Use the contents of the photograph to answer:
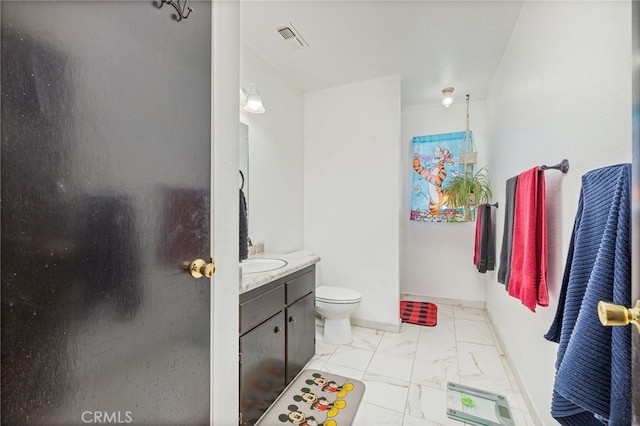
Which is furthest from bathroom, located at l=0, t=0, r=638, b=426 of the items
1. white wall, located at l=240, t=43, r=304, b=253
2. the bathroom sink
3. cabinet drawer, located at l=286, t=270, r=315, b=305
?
the bathroom sink

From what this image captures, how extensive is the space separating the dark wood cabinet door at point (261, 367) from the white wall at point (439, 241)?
2431 millimetres

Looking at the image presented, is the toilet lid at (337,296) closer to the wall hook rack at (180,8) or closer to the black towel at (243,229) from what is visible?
the black towel at (243,229)

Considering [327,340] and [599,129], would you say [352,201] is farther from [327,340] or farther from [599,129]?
[599,129]

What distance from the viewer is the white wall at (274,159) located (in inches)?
89.6

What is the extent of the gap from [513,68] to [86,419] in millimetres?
2827

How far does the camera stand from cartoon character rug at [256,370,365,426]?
5.07 feet

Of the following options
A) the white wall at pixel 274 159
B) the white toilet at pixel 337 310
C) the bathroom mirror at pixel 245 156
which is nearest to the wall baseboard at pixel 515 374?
the white toilet at pixel 337 310

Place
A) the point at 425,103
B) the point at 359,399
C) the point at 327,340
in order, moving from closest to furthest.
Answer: the point at 359,399 → the point at 327,340 → the point at 425,103

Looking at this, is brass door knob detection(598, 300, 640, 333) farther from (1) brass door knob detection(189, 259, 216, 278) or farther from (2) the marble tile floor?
(2) the marble tile floor

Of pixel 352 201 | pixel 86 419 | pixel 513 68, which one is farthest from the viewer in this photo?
pixel 352 201

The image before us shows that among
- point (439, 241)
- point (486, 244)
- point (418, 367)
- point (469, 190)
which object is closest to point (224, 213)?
point (418, 367)

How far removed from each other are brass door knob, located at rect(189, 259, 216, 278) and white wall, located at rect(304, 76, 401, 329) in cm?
208

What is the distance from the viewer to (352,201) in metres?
2.87

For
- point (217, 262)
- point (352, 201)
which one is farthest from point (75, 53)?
point (352, 201)
